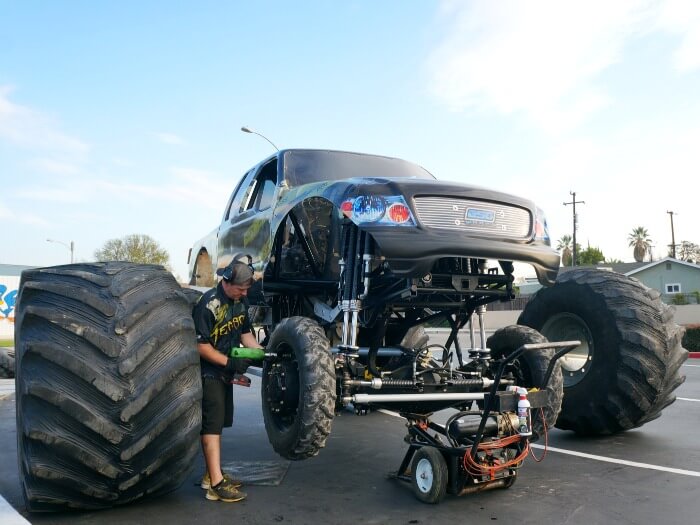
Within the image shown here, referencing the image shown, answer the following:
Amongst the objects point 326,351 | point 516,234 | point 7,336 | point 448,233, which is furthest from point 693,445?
point 7,336

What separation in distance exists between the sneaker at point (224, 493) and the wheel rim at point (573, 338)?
330 cm

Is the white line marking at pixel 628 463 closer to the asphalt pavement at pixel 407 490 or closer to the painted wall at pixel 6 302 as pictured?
the asphalt pavement at pixel 407 490

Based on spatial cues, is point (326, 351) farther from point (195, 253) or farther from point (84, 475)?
point (195, 253)

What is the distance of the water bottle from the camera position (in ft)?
13.2

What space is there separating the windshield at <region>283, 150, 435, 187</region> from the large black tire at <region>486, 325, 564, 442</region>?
1.81 meters

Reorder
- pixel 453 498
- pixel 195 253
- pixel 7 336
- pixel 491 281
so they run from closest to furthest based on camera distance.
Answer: pixel 453 498 < pixel 491 281 < pixel 195 253 < pixel 7 336

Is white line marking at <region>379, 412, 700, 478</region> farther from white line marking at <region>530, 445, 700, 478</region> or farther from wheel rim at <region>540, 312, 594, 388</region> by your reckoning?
wheel rim at <region>540, 312, 594, 388</region>

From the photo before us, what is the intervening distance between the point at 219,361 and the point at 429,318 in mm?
1879

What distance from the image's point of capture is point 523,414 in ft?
13.3

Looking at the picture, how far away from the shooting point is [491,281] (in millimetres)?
4652

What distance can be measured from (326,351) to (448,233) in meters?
1.08

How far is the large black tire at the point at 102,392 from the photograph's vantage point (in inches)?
130

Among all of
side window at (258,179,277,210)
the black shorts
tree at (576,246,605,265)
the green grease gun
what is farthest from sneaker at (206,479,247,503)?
tree at (576,246,605,265)

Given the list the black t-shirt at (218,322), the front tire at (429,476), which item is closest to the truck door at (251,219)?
the black t-shirt at (218,322)
